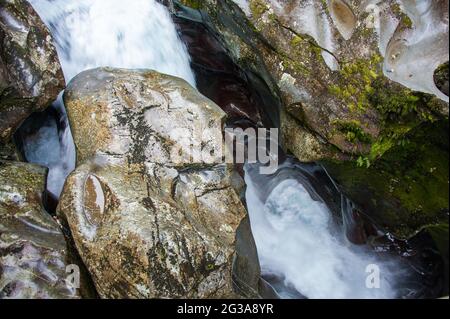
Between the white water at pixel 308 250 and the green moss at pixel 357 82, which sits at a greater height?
the green moss at pixel 357 82

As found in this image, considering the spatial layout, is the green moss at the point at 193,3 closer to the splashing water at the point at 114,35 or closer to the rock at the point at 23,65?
the splashing water at the point at 114,35

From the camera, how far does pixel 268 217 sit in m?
6.09

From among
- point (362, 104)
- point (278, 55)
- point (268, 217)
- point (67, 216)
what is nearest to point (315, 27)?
point (278, 55)

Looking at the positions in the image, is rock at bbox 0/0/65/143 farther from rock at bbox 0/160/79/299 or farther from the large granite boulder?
the large granite boulder

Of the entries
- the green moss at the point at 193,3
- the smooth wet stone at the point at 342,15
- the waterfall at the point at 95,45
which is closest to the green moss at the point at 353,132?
the smooth wet stone at the point at 342,15

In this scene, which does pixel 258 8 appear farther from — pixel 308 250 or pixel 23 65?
pixel 308 250

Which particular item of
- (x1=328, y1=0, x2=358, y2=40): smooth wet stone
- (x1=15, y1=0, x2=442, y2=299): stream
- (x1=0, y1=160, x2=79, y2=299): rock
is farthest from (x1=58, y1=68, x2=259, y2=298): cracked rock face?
(x1=328, y1=0, x2=358, y2=40): smooth wet stone

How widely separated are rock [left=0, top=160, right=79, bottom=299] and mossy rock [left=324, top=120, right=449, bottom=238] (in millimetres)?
2944

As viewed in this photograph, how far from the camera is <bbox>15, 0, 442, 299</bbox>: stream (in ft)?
17.5

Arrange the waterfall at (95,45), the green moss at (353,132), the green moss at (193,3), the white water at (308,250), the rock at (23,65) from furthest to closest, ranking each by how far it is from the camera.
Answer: the white water at (308,250), the green moss at (193,3), the waterfall at (95,45), the green moss at (353,132), the rock at (23,65)

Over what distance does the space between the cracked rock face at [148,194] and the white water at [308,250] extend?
4.26ft

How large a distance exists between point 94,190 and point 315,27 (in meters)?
2.87

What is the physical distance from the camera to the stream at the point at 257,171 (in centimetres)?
532

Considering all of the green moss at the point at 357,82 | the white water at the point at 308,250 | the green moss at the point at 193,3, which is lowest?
the white water at the point at 308,250
